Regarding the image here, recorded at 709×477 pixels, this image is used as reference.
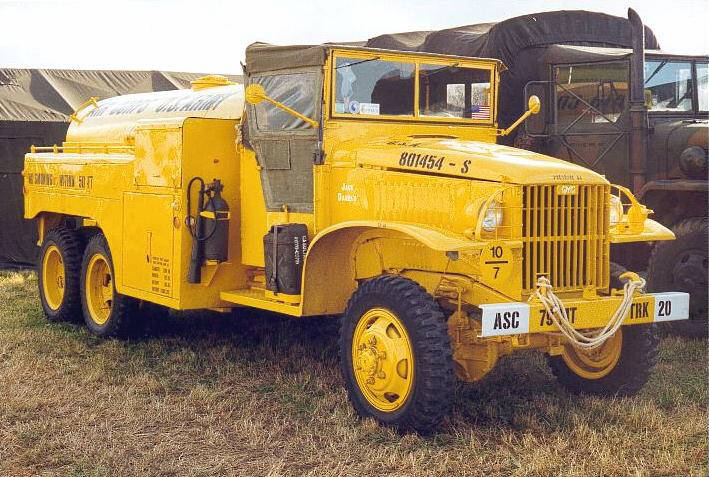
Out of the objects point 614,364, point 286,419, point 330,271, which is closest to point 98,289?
point 330,271

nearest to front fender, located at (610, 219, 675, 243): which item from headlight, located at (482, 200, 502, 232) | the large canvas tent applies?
headlight, located at (482, 200, 502, 232)

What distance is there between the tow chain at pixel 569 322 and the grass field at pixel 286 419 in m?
0.48

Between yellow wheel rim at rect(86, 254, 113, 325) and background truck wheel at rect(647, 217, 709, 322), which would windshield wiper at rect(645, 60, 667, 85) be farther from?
yellow wheel rim at rect(86, 254, 113, 325)

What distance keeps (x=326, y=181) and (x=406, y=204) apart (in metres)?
0.73

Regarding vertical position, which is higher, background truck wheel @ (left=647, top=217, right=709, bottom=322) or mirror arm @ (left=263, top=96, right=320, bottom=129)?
mirror arm @ (left=263, top=96, right=320, bottom=129)

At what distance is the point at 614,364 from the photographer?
629 cm

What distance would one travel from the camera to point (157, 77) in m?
17.8

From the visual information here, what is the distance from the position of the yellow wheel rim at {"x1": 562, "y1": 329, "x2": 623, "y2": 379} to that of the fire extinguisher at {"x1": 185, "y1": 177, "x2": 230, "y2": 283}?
2.47m

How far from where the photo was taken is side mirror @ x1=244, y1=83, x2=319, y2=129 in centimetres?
595

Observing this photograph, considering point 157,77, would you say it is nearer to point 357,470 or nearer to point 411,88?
point 411,88

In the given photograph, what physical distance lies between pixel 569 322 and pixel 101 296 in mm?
4649

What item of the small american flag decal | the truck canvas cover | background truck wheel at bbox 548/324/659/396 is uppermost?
the truck canvas cover

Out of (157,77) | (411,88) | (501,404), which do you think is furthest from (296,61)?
(157,77)

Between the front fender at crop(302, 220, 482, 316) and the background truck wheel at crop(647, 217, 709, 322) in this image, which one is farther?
the background truck wheel at crop(647, 217, 709, 322)
